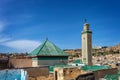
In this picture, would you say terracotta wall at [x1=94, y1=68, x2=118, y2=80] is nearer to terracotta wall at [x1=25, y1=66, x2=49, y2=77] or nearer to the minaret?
terracotta wall at [x1=25, y1=66, x2=49, y2=77]

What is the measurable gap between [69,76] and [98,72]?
1.97 m

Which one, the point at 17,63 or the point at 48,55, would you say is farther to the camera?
the point at 17,63

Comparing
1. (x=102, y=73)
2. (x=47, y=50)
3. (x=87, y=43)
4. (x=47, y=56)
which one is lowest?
(x=102, y=73)

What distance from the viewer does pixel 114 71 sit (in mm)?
17219

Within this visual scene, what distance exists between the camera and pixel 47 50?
1916 cm

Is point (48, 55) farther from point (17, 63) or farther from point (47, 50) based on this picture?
point (17, 63)

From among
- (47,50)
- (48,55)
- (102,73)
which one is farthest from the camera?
(47,50)

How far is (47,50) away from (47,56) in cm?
66

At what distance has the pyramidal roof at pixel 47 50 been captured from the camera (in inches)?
738

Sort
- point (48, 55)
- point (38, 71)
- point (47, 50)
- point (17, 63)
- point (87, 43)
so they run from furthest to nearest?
point (87, 43), point (17, 63), point (47, 50), point (48, 55), point (38, 71)

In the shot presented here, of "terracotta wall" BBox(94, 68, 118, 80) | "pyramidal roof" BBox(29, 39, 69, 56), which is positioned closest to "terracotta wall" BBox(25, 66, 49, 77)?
"pyramidal roof" BBox(29, 39, 69, 56)

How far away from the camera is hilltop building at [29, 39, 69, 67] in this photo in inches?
735

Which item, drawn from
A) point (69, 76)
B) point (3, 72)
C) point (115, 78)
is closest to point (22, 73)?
point (3, 72)

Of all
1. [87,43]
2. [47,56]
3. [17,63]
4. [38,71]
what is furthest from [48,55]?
[87,43]
